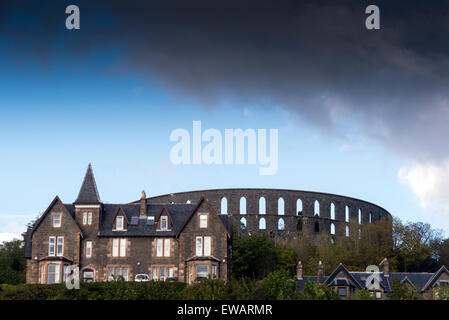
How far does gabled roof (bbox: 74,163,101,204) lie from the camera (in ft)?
232

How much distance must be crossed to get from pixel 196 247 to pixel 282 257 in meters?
24.7

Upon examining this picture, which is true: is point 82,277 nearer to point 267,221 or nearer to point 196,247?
point 196,247

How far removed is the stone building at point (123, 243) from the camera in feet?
222

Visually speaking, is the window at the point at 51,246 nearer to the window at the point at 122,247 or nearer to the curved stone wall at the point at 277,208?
the window at the point at 122,247

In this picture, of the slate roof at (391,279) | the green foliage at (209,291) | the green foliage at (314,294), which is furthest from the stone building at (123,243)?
the green foliage at (209,291)

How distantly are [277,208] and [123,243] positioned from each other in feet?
176

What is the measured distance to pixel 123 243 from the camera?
69438 millimetres

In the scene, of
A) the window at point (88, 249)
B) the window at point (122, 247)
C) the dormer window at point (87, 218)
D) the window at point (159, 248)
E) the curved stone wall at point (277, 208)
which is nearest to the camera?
the window at point (159, 248)

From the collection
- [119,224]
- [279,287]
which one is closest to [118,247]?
[119,224]

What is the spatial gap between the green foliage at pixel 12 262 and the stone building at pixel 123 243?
12.4 meters

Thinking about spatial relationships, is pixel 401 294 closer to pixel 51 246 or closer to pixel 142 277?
pixel 142 277

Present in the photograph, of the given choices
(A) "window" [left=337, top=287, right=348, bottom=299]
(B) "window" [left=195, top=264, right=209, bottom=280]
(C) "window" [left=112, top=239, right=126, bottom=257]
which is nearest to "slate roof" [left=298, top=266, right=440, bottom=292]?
(A) "window" [left=337, top=287, right=348, bottom=299]

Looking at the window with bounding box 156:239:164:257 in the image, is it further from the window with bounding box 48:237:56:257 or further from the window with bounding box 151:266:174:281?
the window with bounding box 48:237:56:257

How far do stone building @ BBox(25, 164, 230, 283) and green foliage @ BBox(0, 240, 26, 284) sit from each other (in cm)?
1243
